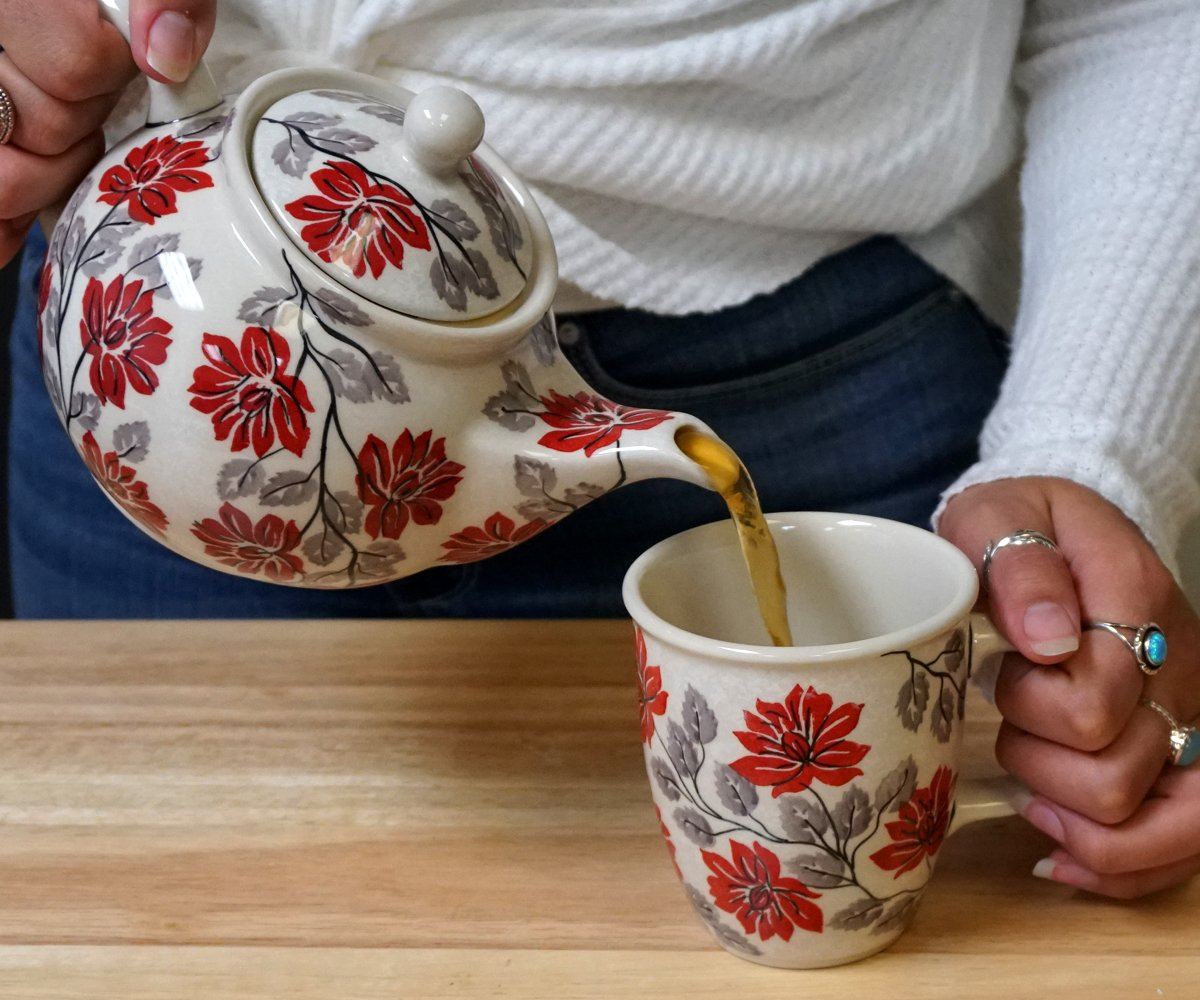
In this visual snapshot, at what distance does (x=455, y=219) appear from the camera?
506 mm

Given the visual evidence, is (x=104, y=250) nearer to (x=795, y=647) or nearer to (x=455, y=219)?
(x=455, y=219)

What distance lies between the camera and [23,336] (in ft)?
2.89

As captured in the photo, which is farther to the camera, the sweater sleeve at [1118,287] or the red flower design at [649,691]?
the sweater sleeve at [1118,287]

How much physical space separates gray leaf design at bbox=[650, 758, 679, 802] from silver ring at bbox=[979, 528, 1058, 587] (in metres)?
0.17

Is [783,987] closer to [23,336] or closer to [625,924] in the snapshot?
[625,924]

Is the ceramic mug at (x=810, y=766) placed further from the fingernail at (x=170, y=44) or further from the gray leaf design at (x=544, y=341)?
the fingernail at (x=170, y=44)

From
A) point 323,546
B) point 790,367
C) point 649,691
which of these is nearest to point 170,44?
point 323,546

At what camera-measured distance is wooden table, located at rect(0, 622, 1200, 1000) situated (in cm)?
53

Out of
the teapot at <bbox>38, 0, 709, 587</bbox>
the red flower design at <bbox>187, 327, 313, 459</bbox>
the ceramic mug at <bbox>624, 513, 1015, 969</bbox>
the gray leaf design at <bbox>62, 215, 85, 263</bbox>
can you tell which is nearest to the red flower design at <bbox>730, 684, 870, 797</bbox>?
the ceramic mug at <bbox>624, 513, 1015, 969</bbox>

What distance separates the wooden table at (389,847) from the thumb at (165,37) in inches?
14.0

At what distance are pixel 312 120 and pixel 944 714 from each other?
345mm

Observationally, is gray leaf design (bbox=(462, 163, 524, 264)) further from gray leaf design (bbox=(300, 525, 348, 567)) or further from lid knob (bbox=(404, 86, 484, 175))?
gray leaf design (bbox=(300, 525, 348, 567))

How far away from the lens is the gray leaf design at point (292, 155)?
494 millimetres

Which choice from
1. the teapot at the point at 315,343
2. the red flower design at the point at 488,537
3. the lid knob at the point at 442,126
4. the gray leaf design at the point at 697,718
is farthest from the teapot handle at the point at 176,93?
the gray leaf design at the point at 697,718
